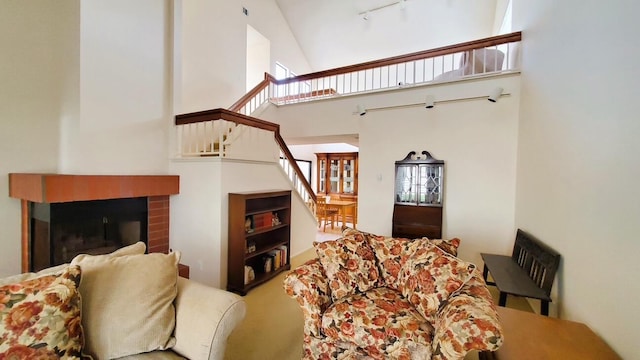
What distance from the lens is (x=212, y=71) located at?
4.38m

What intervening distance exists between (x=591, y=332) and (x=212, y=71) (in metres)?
5.25

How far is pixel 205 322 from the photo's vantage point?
47.6 inches

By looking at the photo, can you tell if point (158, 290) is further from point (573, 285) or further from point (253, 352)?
point (573, 285)

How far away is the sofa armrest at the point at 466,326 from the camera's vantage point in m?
1.13

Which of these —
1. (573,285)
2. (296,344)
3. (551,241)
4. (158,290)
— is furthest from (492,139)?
(158,290)

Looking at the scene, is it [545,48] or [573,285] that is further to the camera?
[545,48]

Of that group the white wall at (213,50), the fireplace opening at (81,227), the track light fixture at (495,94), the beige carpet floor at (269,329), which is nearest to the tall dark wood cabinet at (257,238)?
the beige carpet floor at (269,329)

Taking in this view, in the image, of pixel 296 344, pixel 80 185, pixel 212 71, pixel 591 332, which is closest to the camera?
pixel 591 332

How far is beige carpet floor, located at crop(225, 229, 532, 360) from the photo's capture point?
187 centimetres

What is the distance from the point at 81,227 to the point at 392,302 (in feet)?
9.22

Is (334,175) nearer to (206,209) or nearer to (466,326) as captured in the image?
(206,209)

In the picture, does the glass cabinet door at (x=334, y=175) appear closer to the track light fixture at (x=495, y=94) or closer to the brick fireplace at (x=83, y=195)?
the track light fixture at (x=495, y=94)

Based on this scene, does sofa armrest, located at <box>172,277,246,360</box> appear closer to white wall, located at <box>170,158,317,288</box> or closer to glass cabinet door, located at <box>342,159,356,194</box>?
white wall, located at <box>170,158,317,288</box>

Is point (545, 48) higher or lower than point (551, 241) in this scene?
higher
